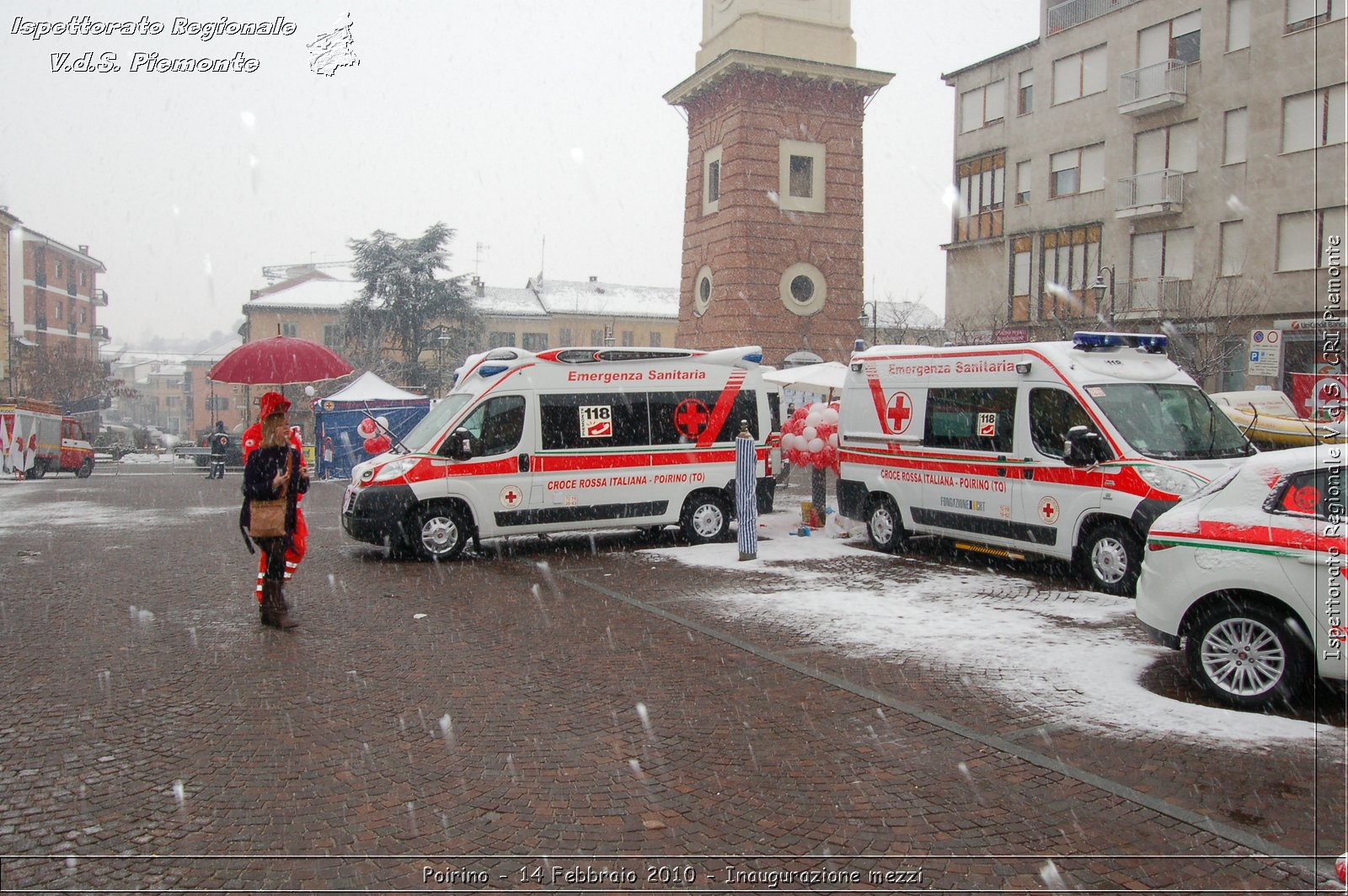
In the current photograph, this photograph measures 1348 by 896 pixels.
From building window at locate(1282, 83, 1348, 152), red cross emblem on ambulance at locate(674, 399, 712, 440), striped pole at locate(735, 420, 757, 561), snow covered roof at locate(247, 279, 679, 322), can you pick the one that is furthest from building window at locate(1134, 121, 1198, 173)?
snow covered roof at locate(247, 279, 679, 322)

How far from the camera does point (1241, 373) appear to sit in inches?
1160

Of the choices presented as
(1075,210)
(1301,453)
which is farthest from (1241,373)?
(1301,453)

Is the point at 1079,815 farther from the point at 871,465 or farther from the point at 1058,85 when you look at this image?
the point at 1058,85

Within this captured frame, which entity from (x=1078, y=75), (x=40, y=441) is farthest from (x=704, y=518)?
(x=1078, y=75)

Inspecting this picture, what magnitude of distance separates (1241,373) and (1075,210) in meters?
8.39

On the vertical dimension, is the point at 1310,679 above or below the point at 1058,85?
below

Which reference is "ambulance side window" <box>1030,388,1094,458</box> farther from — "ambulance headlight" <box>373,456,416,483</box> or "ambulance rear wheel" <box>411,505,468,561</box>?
"ambulance headlight" <box>373,456,416,483</box>

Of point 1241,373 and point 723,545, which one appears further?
point 1241,373

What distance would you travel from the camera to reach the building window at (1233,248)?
29.0 metres

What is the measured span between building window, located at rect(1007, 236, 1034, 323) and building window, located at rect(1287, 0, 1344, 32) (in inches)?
420

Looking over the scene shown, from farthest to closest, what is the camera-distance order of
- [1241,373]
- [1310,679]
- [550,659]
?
[1241,373], [550,659], [1310,679]

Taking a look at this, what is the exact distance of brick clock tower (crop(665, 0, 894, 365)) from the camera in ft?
120

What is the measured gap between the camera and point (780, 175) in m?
37.2

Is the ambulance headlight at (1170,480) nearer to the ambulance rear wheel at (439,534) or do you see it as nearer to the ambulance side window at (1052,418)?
the ambulance side window at (1052,418)
